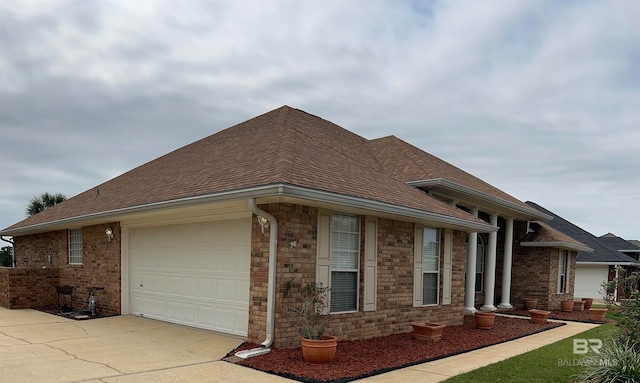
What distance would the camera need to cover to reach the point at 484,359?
871 cm

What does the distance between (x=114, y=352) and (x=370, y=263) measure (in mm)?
5015

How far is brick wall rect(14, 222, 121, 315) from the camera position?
12.7 meters

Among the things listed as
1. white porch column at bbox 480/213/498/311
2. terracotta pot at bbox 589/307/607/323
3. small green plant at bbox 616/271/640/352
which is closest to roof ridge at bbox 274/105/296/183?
small green plant at bbox 616/271/640/352

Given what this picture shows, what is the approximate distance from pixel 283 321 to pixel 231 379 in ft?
5.55

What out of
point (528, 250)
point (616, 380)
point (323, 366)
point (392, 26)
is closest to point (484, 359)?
point (616, 380)

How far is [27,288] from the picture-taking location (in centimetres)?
1418

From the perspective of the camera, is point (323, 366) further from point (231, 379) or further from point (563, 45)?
Result: point (563, 45)

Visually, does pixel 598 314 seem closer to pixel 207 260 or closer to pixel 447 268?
pixel 447 268

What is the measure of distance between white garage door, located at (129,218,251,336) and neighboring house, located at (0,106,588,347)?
0.04 metres

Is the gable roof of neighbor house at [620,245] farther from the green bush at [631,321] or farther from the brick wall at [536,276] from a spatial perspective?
the green bush at [631,321]

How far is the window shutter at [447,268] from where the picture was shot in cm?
1227

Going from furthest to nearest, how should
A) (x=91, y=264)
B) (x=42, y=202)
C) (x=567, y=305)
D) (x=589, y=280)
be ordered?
1. (x=589, y=280)
2. (x=42, y=202)
3. (x=567, y=305)
4. (x=91, y=264)

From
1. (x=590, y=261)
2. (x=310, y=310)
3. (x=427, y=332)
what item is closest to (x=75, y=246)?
(x=310, y=310)

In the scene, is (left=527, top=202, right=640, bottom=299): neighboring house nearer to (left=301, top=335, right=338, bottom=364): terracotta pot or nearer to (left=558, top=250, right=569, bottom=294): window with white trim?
(left=558, top=250, right=569, bottom=294): window with white trim
